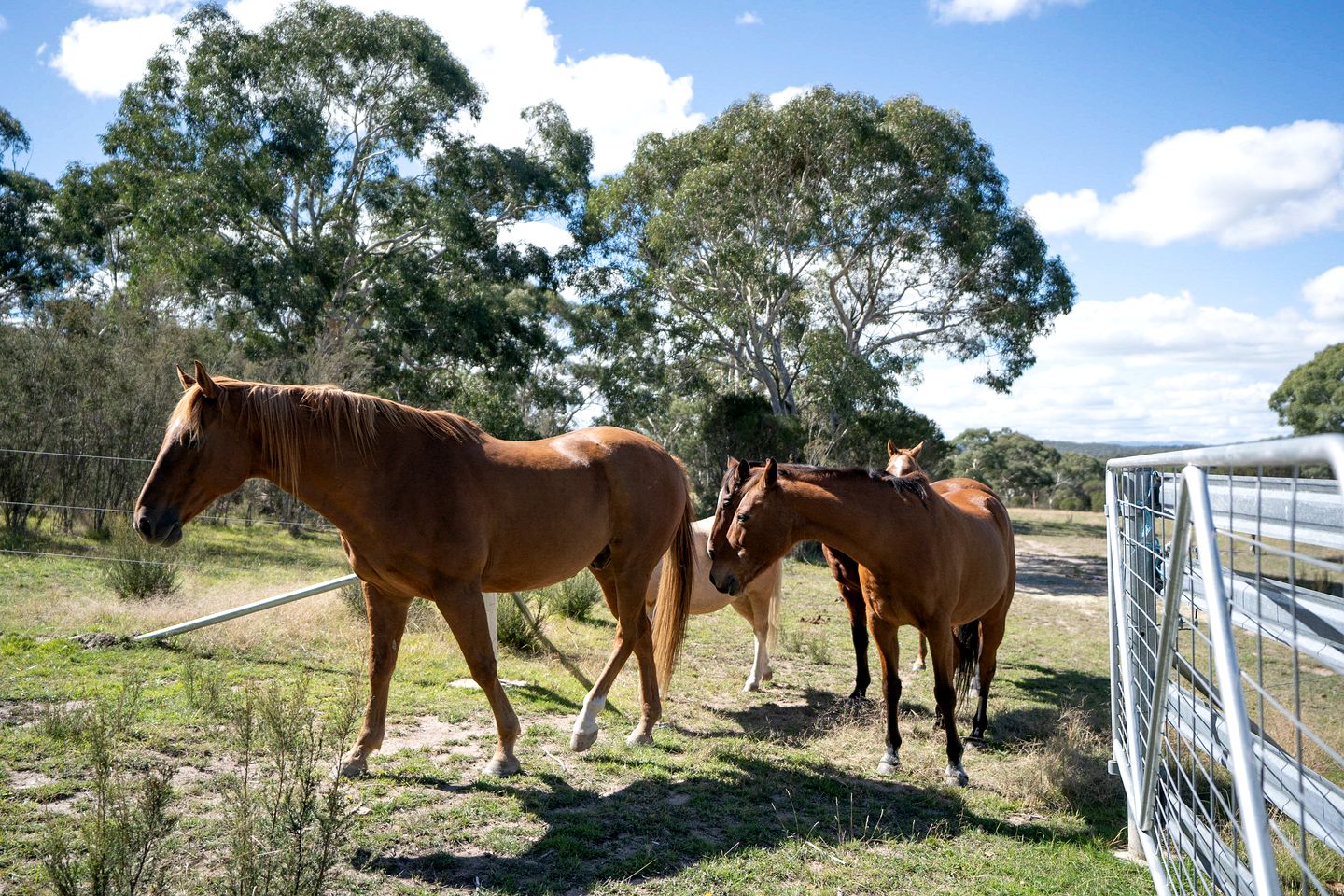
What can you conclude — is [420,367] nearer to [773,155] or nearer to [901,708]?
[773,155]

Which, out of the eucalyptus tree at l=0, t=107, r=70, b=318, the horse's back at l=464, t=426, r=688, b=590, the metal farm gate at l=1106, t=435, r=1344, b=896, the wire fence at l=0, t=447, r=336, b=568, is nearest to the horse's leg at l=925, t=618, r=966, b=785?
the metal farm gate at l=1106, t=435, r=1344, b=896

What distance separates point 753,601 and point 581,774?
2.91m

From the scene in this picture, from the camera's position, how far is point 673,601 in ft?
18.6

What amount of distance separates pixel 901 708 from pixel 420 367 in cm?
1993

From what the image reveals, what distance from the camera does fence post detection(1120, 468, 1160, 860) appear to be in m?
3.36

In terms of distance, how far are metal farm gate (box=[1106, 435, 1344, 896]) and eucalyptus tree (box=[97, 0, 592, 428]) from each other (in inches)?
691

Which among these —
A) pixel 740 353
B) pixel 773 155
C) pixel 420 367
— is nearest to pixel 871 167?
pixel 773 155

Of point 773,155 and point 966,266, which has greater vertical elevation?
point 773,155

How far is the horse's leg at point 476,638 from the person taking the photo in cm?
418

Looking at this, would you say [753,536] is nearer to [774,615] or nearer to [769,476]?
[769,476]

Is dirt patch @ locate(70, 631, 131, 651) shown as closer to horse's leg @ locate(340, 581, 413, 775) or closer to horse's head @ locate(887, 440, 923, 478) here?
horse's leg @ locate(340, 581, 413, 775)

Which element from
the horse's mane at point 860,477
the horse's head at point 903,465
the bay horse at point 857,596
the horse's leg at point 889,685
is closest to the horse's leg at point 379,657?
the horse's mane at point 860,477

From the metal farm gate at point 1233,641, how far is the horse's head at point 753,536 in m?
1.79

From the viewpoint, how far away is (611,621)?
31.6 ft
